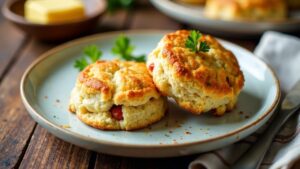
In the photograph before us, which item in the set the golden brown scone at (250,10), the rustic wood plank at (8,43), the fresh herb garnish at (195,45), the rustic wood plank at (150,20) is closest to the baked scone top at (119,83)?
the fresh herb garnish at (195,45)

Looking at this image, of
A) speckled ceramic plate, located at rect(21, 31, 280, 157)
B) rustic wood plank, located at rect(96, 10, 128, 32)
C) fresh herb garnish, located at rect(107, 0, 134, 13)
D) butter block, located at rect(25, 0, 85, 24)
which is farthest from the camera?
fresh herb garnish, located at rect(107, 0, 134, 13)

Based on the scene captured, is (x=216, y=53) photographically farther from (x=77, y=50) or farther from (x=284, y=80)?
(x=77, y=50)

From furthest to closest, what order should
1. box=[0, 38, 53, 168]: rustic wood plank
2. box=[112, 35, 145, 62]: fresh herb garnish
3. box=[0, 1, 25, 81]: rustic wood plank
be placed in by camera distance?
box=[0, 1, 25, 81]: rustic wood plank
box=[112, 35, 145, 62]: fresh herb garnish
box=[0, 38, 53, 168]: rustic wood plank

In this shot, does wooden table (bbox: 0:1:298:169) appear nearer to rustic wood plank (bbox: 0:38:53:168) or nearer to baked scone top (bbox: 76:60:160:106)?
rustic wood plank (bbox: 0:38:53:168)

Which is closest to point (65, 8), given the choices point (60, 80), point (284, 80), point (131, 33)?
point (131, 33)

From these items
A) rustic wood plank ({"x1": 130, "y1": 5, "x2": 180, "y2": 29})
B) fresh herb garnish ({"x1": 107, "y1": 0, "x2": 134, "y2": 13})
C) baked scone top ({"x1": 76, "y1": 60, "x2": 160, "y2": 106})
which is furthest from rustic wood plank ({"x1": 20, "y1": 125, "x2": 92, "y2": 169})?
fresh herb garnish ({"x1": 107, "y1": 0, "x2": 134, "y2": 13})
